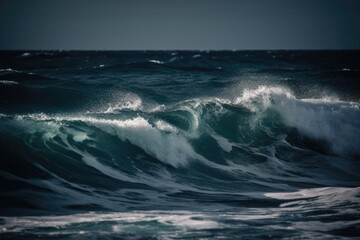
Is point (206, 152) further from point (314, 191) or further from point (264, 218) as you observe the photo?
point (264, 218)

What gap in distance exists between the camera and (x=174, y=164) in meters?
11.6

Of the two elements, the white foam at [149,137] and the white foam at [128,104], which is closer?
the white foam at [149,137]

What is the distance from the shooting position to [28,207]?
738cm

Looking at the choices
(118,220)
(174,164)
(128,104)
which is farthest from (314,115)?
(118,220)

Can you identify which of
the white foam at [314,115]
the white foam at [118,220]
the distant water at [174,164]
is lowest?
the white foam at [118,220]

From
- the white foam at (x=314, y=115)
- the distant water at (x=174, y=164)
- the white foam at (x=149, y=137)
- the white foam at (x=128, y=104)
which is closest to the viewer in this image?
the distant water at (x=174, y=164)

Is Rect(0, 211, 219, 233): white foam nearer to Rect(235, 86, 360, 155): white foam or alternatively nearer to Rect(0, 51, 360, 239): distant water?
Rect(0, 51, 360, 239): distant water

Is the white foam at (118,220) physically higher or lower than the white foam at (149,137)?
lower

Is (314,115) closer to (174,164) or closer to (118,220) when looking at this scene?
(174,164)

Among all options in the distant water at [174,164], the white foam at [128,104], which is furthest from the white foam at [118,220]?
the white foam at [128,104]

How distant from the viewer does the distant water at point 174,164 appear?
667 centimetres

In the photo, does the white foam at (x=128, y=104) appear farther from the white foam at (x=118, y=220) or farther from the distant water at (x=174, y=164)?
the white foam at (x=118, y=220)

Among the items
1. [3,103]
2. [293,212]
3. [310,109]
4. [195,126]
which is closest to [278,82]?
[310,109]

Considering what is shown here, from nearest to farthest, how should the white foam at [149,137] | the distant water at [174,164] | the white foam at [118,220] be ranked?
the white foam at [118,220] → the distant water at [174,164] → the white foam at [149,137]
